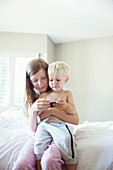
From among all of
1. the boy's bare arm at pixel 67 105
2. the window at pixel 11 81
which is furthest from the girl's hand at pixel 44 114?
the window at pixel 11 81

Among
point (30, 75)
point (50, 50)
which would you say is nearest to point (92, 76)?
point (50, 50)

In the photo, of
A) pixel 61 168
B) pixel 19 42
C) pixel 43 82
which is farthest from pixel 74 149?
pixel 19 42

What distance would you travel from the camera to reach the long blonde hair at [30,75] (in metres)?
1.34

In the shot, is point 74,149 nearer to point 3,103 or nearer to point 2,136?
point 2,136

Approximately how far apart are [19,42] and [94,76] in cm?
185

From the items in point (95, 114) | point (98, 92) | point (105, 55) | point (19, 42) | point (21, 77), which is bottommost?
point (95, 114)

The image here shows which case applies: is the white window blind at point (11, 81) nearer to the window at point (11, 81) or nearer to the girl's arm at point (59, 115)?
the window at point (11, 81)

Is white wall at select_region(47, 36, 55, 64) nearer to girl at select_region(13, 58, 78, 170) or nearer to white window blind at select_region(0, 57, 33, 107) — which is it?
white window blind at select_region(0, 57, 33, 107)

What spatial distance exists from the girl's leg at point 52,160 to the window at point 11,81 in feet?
9.02

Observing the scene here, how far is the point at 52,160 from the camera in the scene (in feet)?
2.85

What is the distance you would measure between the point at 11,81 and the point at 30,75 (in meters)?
2.38

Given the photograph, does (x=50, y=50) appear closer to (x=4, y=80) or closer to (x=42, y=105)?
(x=4, y=80)

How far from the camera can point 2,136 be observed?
50.7 inches

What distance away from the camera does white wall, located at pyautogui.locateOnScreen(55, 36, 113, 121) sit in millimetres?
3600
